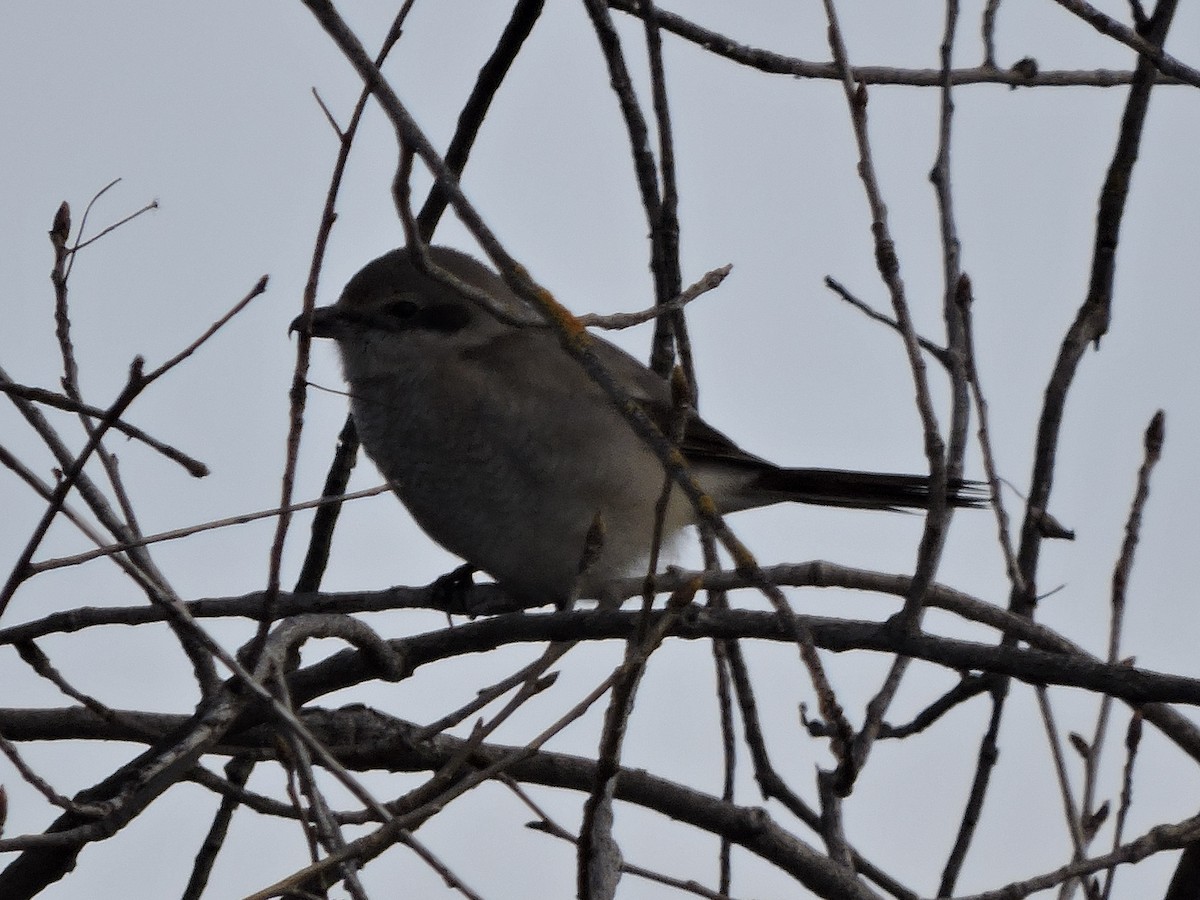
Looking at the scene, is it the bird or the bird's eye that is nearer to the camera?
the bird

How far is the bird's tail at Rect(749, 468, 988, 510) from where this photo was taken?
4.89 m

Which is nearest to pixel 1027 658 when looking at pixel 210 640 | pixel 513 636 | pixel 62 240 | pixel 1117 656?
pixel 1117 656

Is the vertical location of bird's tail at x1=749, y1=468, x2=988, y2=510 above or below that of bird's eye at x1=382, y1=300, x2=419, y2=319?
below

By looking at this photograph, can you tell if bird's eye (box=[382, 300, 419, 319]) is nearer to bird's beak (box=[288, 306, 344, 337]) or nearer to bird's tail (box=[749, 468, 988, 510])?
bird's beak (box=[288, 306, 344, 337])

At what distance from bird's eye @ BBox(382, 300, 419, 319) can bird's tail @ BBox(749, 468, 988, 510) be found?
4.09ft

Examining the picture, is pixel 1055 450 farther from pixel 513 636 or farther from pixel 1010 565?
pixel 513 636

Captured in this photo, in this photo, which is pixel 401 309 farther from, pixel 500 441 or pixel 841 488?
pixel 841 488

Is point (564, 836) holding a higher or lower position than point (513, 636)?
lower

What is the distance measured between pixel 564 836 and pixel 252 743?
108 cm

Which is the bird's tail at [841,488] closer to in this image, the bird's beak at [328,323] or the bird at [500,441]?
the bird at [500,441]

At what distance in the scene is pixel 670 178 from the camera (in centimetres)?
400

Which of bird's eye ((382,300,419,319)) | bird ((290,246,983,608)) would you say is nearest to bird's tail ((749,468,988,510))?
bird ((290,246,983,608))

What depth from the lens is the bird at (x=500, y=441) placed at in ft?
14.3

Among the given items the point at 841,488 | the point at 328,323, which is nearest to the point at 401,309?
the point at 328,323
